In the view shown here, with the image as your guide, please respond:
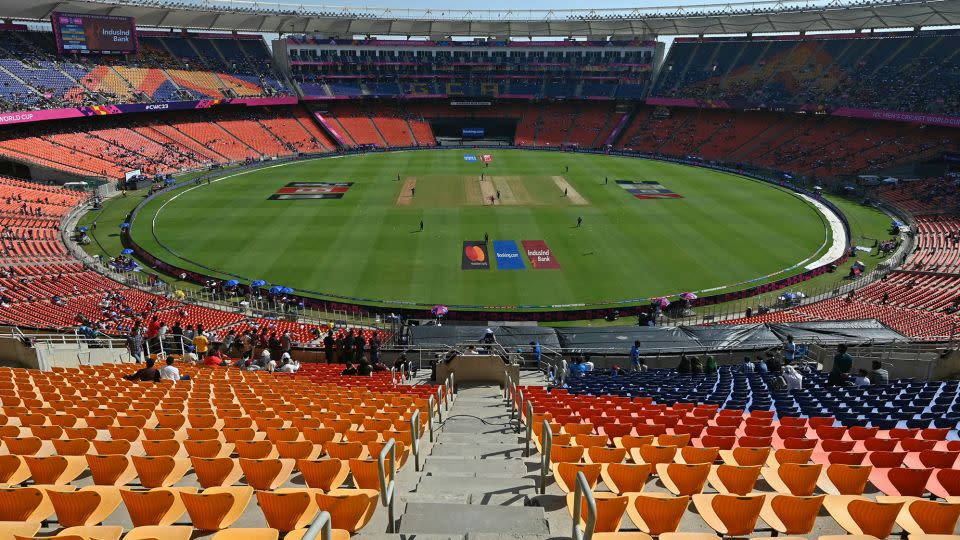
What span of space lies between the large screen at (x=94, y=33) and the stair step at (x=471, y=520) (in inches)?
3510

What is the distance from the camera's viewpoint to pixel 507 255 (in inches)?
1677

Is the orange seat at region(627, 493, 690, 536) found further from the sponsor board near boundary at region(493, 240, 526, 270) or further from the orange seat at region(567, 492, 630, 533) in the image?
the sponsor board near boundary at region(493, 240, 526, 270)

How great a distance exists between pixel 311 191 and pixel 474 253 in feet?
87.6

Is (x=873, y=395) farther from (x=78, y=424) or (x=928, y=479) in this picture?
(x=78, y=424)

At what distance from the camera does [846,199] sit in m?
60.7

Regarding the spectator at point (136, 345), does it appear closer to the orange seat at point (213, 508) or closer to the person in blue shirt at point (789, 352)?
the orange seat at point (213, 508)

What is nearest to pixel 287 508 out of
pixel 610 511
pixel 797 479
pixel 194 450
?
pixel 194 450

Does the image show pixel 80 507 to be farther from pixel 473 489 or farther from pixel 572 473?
pixel 572 473

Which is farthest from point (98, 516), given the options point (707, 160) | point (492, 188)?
point (707, 160)

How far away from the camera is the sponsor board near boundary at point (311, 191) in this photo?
195ft

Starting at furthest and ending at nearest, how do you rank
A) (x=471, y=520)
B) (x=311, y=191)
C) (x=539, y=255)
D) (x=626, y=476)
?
(x=311, y=191), (x=539, y=255), (x=626, y=476), (x=471, y=520)

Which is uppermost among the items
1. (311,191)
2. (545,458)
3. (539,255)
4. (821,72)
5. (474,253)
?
(821,72)

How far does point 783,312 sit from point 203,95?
79.2 m

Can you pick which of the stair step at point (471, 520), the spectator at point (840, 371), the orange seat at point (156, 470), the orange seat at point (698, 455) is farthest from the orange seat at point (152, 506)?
the spectator at point (840, 371)
